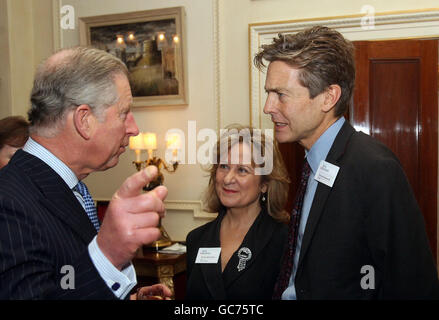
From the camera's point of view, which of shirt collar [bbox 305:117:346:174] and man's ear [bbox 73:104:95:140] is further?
shirt collar [bbox 305:117:346:174]

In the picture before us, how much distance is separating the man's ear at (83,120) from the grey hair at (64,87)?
0.02 m

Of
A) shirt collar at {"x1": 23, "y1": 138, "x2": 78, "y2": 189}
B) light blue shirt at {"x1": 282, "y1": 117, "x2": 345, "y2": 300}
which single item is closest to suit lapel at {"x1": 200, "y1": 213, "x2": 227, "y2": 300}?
light blue shirt at {"x1": 282, "y1": 117, "x2": 345, "y2": 300}

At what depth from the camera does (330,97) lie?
2133 mm

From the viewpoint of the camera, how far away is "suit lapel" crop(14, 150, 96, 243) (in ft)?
4.69

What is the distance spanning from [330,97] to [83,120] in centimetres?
120

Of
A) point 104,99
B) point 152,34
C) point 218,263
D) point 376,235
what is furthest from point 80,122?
point 152,34

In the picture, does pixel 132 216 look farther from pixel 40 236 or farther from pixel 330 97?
pixel 330 97

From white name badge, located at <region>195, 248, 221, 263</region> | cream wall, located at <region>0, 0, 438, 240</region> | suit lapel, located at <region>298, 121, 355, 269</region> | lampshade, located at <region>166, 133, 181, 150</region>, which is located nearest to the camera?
suit lapel, located at <region>298, 121, 355, 269</region>

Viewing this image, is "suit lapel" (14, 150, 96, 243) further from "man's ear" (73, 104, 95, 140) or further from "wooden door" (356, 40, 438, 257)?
"wooden door" (356, 40, 438, 257)

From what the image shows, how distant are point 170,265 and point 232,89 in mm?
2153

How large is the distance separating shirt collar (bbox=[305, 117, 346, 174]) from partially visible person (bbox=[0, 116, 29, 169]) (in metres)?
1.80

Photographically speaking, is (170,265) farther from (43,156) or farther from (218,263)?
(43,156)

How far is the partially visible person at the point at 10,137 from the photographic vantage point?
2679 mm

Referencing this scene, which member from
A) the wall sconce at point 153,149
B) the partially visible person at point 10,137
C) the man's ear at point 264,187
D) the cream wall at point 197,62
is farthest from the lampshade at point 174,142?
the partially visible person at point 10,137
